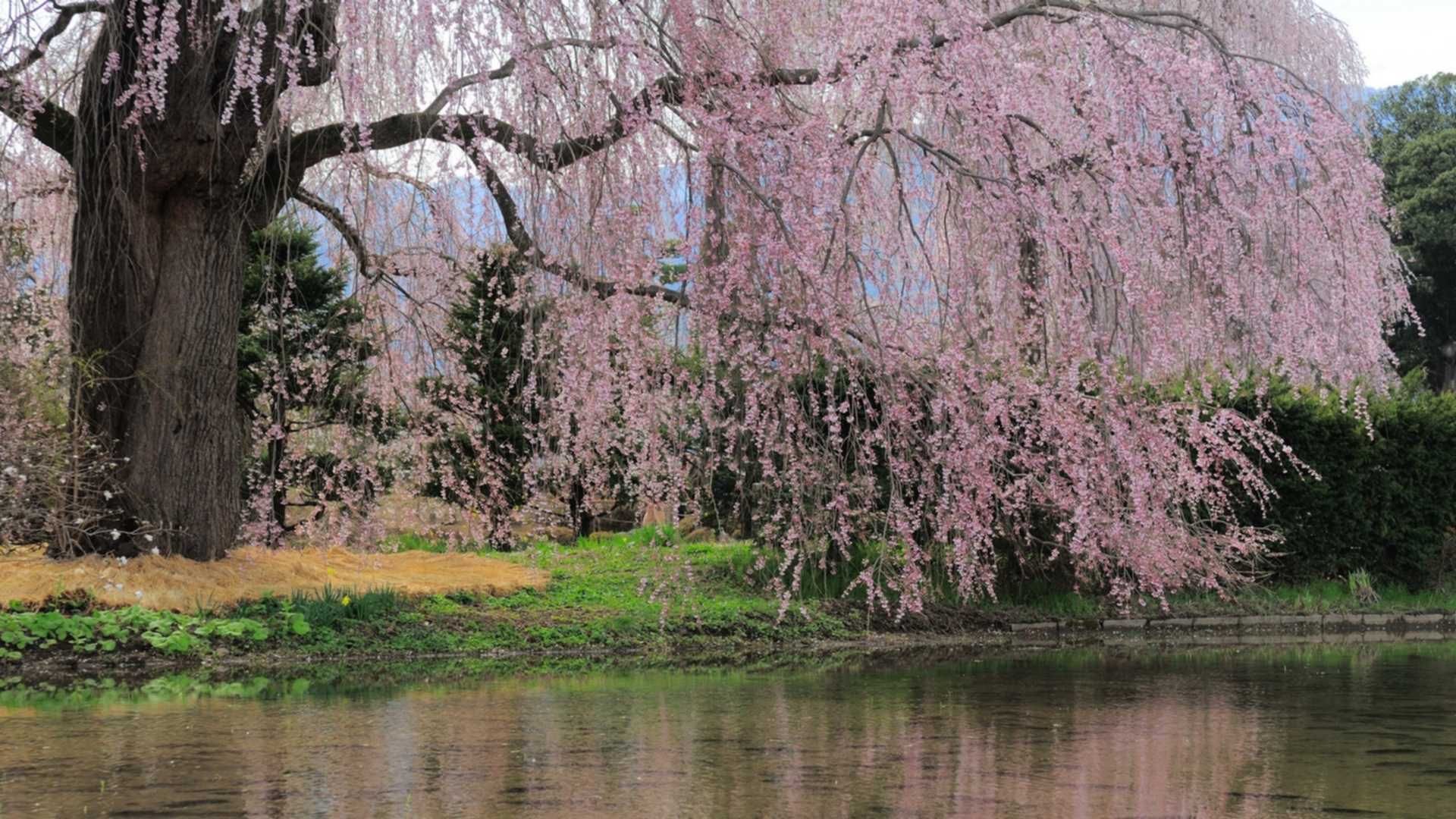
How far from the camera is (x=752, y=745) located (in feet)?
20.1

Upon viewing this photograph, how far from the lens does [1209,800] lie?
498 cm

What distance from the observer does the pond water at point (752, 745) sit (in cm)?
492

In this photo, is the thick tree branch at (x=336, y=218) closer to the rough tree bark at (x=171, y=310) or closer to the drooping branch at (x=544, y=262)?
the rough tree bark at (x=171, y=310)

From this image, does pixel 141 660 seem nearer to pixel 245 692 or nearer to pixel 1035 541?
pixel 245 692

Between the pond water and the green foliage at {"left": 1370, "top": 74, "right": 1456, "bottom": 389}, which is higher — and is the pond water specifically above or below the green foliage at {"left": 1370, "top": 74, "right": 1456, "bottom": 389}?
below

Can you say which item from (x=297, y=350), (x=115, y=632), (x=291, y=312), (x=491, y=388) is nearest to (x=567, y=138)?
(x=115, y=632)

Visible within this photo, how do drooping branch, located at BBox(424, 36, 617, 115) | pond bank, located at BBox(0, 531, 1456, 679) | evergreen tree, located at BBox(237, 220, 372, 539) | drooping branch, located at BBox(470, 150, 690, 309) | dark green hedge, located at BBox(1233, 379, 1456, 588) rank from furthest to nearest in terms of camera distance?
evergreen tree, located at BBox(237, 220, 372, 539), dark green hedge, located at BBox(1233, 379, 1456, 588), pond bank, located at BBox(0, 531, 1456, 679), drooping branch, located at BBox(470, 150, 690, 309), drooping branch, located at BBox(424, 36, 617, 115)

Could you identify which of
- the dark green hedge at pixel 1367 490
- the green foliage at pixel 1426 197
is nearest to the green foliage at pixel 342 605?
the dark green hedge at pixel 1367 490

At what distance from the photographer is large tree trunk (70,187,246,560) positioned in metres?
10.5

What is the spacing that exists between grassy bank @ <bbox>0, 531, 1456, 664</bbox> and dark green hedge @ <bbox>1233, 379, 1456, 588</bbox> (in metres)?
0.29

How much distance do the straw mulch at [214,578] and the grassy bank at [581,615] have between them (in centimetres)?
11

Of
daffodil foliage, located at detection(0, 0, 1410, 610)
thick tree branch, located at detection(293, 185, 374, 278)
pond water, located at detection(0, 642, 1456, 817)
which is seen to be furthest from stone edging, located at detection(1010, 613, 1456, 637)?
thick tree branch, located at detection(293, 185, 374, 278)

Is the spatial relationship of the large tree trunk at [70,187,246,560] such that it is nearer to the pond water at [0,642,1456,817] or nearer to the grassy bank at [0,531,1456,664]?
the grassy bank at [0,531,1456,664]

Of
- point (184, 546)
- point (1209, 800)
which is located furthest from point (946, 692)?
point (184, 546)
